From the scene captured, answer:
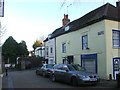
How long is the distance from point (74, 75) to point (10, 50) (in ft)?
157

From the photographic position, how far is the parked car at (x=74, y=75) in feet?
59.6

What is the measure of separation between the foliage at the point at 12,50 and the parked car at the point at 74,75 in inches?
1745

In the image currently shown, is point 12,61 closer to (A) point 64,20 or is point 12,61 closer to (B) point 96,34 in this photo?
(A) point 64,20

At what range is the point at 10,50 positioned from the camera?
64.6 m

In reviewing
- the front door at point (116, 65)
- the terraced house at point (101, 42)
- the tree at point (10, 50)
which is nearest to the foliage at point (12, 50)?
the tree at point (10, 50)

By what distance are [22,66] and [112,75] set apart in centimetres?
3446

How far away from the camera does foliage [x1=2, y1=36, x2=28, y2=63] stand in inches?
2539

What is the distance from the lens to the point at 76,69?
1988 centimetres

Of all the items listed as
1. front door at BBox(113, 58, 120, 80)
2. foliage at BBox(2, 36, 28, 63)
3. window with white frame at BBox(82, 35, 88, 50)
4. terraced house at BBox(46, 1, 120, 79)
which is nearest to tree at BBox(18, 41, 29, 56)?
foliage at BBox(2, 36, 28, 63)

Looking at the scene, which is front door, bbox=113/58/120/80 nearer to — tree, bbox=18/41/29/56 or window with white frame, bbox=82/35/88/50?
window with white frame, bbox=82/35/88/50

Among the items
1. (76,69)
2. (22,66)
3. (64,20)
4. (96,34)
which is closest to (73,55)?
(96,34)

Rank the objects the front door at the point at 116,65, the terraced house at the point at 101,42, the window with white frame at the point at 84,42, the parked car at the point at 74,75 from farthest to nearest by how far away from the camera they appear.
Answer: the window with white frame at the point at 84,42
the front door at the point at 116,65
the terraced house at the point at 101,42
the parked car at the point at 74,75

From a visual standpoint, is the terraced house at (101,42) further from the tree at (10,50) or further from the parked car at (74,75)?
the tree at (10,50)

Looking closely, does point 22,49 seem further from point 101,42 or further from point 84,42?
point 101,42
